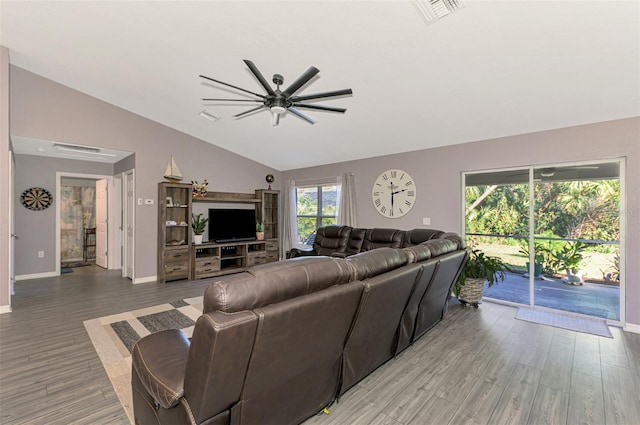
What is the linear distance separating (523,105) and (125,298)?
5984 millimetres

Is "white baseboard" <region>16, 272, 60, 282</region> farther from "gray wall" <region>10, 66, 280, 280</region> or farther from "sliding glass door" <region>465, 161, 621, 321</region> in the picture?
"sliding glass door" <region>465, 161, 621, 321</region>

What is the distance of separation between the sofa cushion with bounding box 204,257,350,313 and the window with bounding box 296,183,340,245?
4.78 meters

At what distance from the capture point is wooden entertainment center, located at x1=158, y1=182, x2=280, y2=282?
530 cm

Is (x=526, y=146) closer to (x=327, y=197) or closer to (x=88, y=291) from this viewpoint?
(x=327, y=197)

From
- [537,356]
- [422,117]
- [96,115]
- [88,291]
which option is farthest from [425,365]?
[96,115]

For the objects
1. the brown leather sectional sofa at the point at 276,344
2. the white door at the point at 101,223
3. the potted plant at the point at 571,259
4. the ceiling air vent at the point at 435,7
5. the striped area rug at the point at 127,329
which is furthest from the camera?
the white door at the point at 101,223

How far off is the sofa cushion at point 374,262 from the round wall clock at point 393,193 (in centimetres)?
307

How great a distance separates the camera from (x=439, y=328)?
10.8 ft

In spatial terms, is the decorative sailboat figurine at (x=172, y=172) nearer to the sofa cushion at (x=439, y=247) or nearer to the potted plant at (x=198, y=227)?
the potted plant at (x=198, y=227)

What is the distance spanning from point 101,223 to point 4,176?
3.30 meters

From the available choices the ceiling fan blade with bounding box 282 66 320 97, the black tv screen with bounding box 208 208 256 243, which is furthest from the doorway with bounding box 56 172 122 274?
the ceiling fan blade with bounding box 282 66 320 97

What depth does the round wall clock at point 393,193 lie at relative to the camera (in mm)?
5176

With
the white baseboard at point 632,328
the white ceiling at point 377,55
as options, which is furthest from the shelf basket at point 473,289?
the white ceiling at point 377,55

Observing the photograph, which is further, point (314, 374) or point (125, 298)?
point (125, 298)
